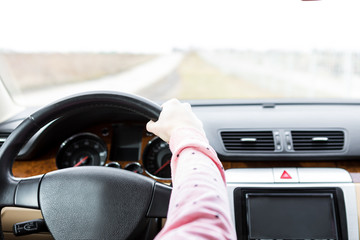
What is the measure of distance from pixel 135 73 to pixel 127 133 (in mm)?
6450

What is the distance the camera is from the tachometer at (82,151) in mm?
1852

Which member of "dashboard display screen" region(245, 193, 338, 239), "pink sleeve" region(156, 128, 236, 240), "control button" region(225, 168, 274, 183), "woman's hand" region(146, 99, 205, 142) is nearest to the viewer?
"pink sleeve" region(156, 128, 236, 240)

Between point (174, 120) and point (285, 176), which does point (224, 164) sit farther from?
point (174, 120)

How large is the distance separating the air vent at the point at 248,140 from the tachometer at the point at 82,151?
61 centimetres

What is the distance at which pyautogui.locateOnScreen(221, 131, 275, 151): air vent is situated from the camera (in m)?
1.75

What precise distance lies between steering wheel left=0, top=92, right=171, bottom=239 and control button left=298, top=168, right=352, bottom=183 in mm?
759

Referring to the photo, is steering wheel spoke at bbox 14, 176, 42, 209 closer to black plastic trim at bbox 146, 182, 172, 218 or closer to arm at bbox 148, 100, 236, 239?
black plastic trim at bbox 146, 182, 172, 218

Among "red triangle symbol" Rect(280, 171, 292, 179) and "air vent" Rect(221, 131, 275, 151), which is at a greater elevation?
"air vent" Rect(221, 131, 275, 151)

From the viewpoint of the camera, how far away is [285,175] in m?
1.65

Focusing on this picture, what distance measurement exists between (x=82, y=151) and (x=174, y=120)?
105cm

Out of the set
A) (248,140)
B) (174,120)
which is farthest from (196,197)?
(248,140)

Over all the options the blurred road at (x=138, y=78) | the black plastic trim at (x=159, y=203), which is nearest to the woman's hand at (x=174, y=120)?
the black plastic trim at (x=159, y=203)

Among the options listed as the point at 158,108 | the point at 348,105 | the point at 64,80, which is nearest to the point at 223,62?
the point at 64,80

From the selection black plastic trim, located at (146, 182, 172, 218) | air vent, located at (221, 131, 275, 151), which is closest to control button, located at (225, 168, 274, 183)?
air vent, located at (221, 131, 275, 151)
